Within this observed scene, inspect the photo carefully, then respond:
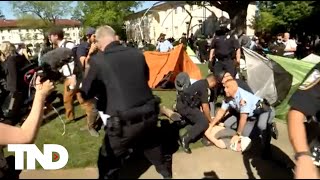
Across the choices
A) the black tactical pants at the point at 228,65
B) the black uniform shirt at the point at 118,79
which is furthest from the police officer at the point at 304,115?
the black tactical pants at the point at 228,65

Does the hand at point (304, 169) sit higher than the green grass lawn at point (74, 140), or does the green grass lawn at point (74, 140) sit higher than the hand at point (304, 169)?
the hand at point (304, 169)

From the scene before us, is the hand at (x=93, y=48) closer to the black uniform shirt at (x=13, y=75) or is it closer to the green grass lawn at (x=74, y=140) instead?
the green grass lawn at (x=74, y=140)

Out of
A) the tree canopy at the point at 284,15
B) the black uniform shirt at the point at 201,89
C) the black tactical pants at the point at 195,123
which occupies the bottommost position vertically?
the black tactical pants at the point at 195,123

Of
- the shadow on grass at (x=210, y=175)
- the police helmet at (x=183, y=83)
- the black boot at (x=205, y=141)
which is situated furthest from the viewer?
the police helmet at (x=183, y=83)

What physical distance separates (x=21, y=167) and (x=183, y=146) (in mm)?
2130

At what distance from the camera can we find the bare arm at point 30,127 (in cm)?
192

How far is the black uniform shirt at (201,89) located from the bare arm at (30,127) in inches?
122

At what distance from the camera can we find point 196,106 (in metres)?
5.14

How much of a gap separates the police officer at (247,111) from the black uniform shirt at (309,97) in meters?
2.37

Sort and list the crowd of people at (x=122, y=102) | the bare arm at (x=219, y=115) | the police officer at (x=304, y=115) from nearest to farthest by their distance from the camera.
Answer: the police officer at (x=304, y=115) → the crowd of people at (x=122, y=102) → the bare arm at (x=219, y=115)

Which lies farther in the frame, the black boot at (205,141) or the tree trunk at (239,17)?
the black boot at (205,141)

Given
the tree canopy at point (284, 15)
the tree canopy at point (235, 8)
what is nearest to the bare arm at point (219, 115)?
the tree canopy at point (284, 15)

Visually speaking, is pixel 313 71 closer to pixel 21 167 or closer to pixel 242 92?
pixel 21 167

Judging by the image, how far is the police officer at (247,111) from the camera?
4395 mm
